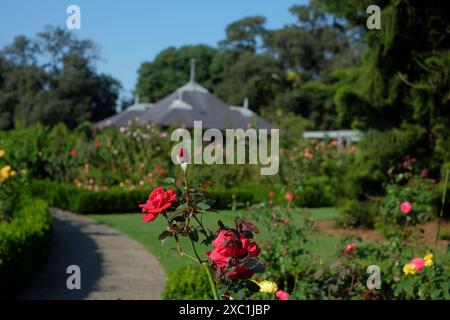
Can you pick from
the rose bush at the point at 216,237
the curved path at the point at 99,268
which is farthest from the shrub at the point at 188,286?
the rose bush at the point at 216,237

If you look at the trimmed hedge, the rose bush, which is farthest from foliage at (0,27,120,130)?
the rose bush

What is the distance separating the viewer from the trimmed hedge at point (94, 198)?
11.1 meters

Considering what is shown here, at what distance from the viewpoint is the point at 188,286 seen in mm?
4504

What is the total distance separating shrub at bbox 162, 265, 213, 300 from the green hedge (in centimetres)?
135

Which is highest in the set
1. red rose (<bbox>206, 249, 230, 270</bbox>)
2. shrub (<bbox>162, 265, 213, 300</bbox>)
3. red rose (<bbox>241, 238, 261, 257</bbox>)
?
red rose (<bbox>241, 238, 261, 257</bbox>)

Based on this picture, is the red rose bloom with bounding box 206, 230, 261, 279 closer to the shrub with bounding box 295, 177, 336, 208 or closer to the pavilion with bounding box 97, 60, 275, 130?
the shrub with bounding box 295, 177, 336, 208

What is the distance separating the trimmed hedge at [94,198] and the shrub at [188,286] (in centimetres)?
603

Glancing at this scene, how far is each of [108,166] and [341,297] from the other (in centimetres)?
1006

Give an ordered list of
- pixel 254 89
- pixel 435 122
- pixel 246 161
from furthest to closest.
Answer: pixel 254 89 < pixel 246 161 < pixel 435 122

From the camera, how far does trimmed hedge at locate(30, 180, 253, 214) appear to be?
11.1 meters

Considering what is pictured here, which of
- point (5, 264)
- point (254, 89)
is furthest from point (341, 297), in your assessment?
point (254, 89)

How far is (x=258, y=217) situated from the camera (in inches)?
201

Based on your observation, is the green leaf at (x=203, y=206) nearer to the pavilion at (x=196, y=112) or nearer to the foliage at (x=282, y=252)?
the foliage at (x=282, y=252)

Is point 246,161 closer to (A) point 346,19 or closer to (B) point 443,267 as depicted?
(A) point 346,19
